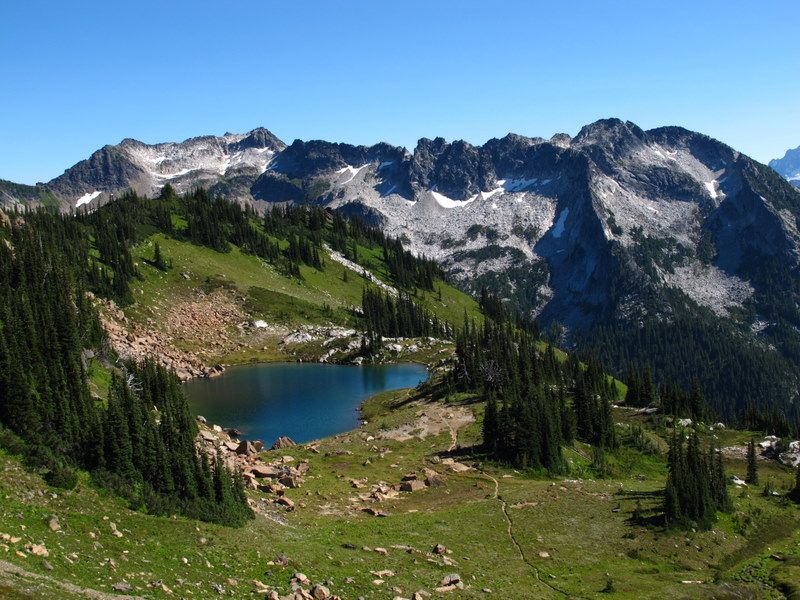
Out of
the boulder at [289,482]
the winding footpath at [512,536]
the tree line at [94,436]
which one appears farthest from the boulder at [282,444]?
the tree line at [94,436]

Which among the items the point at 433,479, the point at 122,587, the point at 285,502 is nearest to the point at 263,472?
the point at 285,502

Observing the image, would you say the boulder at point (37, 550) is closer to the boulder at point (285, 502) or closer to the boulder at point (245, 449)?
the boulder at point (285, 502)

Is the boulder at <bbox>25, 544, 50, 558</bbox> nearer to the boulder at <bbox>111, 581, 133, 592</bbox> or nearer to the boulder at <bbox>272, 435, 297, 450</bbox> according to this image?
the boulder at <bbox>111, 581, 133, 592</bbox>

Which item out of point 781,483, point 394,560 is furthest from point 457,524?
point 781,483

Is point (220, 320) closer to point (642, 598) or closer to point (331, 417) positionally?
point (331, 417)

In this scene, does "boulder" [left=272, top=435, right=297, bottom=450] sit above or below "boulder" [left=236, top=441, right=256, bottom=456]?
below

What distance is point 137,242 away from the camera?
19662 centimetres

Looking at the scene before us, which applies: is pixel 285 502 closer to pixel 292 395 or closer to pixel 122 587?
pixel 122 587

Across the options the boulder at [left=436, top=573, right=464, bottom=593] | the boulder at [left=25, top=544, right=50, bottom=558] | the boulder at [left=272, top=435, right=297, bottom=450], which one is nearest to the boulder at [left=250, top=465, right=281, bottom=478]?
the boulder at [left=272, top=435, right=297, bottom=450]

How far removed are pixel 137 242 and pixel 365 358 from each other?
82.9m

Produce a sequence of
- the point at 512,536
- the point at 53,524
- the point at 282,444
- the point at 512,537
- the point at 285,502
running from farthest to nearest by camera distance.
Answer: the point at 282,444 → the point at 285,502 → the point at 512,536 → the point at 512,537 → the point at 53,524

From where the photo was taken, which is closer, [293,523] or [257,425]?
[293,523]

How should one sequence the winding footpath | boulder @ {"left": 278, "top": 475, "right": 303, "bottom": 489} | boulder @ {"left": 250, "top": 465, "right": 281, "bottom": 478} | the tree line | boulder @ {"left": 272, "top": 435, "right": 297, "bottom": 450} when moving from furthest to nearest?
1. boulder @ {"left": 272, "top": 435, "right": 297, "bottom": 450}
2. boulder @ {"left": 250, "top": 465, "right": 281, "bottom": 478}
3. boulder @ {"left": 278, "top": 475, "right": 303, "bottom": 489}
4. the winding footpath
5. the tree line

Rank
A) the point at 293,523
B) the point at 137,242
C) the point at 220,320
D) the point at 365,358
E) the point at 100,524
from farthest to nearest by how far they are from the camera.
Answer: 1. the point at 137,242
2. the point at 220,320
3. the point at 365,358
4. the point at 293,523
5. the point at 100,524
